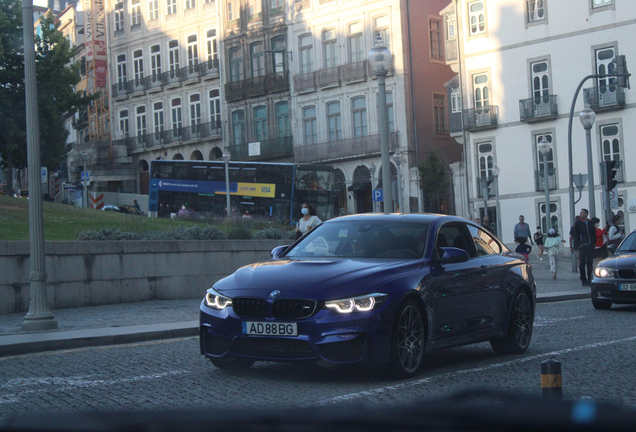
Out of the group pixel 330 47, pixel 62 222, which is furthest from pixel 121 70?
pixel 62 222

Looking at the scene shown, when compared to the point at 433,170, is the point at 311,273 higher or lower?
lower

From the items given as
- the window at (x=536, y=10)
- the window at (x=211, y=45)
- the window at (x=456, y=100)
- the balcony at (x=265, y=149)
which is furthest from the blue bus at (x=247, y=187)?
the window at (x=211, y=45)

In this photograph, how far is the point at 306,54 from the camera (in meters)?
59.0

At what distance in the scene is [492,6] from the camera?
1909 inches

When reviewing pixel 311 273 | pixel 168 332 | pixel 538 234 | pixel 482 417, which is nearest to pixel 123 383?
pixel 311 273

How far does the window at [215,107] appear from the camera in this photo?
64250 mm

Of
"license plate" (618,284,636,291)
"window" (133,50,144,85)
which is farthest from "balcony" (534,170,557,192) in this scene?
"window" (133,50,144,85)

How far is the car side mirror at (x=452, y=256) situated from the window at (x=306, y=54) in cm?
5118

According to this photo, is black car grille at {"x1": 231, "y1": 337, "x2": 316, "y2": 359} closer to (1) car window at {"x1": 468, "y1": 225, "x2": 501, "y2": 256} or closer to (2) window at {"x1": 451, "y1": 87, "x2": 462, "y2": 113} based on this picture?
(1) car window at {"x1": 468, "y1": 225, "x2": 501, "y2": 256}

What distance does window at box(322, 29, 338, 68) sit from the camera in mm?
57447

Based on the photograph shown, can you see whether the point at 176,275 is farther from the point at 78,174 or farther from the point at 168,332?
the point at 78,174

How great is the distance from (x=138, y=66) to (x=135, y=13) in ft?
13.5

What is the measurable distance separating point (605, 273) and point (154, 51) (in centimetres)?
5695

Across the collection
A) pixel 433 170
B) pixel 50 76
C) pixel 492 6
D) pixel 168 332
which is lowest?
pixel 168 332
